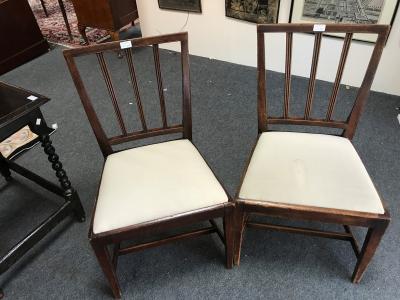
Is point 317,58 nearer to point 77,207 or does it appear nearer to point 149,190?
point 149,190

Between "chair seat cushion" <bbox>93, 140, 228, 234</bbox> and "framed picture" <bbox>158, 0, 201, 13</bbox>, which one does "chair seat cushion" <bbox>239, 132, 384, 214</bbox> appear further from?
"framed picture" <bbox>158, 0, 201, 13</bbox>

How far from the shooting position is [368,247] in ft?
3.82

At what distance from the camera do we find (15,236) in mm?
1602

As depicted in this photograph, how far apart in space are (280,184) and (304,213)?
0.13 metres

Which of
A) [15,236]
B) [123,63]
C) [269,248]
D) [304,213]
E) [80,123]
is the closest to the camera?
[304,213]

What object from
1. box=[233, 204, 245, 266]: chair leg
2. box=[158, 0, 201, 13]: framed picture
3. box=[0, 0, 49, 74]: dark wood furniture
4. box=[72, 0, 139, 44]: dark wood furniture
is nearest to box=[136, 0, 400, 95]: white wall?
box=[158, 0, 201, 13]: framed picture

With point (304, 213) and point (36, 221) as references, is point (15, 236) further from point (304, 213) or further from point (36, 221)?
point (304, 213)

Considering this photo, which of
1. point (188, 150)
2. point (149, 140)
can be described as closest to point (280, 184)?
point (188, 150)

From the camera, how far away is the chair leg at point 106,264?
1099 millimetres

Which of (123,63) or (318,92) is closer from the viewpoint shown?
(318,92)

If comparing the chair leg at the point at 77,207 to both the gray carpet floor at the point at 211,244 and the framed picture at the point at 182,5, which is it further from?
the framed picture at the point at 182,5

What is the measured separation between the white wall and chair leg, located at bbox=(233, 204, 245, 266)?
166 cm

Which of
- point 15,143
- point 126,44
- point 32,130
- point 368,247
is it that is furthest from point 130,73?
point 15,143

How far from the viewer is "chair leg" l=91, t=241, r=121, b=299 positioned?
1.10 meters
